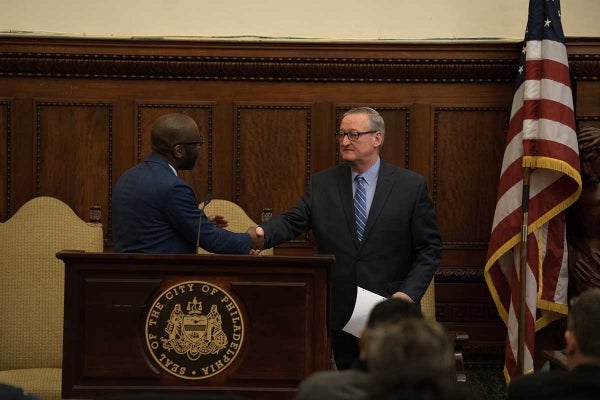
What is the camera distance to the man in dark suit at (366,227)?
556 centimetres

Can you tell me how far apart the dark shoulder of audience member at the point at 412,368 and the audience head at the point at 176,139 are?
98.9 inches

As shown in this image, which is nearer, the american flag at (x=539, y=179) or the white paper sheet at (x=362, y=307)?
the white paper sheet at (x=362, y=307)

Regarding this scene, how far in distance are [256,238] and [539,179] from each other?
2.27 metres

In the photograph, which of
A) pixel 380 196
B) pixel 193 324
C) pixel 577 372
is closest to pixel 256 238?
pixel 380 196

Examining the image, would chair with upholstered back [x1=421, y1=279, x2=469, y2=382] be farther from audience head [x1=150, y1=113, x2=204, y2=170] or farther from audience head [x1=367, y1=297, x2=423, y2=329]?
audience head [x1=367, y1=297, x2=423, y2=329]

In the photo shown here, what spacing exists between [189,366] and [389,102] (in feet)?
10.4

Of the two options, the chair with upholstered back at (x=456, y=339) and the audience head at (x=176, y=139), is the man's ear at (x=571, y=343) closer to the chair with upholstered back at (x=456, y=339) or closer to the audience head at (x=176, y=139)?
the chair with upholstered back at (x=456, y=339)

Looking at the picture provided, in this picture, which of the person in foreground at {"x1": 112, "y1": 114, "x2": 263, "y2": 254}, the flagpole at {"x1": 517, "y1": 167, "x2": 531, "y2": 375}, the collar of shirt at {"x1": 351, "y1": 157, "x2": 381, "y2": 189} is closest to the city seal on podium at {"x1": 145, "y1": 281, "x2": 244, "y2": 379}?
the person in foreground at {"x1": 112, "y1": 114, "x2": 263, "y2": 254}

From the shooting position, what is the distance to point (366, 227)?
5629 millimetres

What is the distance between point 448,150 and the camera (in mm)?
7371

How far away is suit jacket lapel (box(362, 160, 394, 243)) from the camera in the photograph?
5.62 meters

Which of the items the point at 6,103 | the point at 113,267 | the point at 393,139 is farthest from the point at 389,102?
the point at 113,267

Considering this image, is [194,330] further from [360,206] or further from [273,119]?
[273,119]

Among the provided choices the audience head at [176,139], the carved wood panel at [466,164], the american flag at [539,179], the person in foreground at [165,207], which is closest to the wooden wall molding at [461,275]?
the carved wood panel at [466,164]
